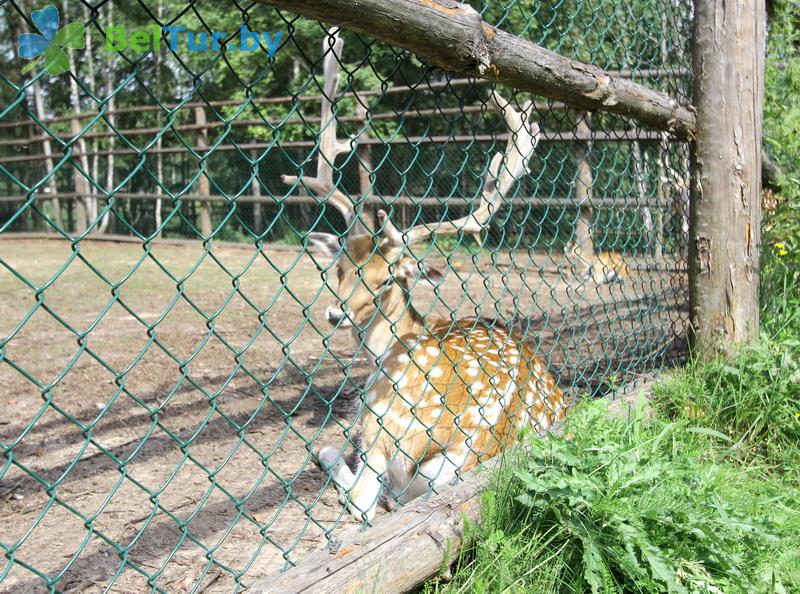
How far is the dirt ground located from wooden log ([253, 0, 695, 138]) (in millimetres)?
624

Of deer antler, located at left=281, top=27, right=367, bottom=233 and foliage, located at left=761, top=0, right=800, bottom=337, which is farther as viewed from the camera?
foliage, located at left=761, top=0, right=800, bottom=337

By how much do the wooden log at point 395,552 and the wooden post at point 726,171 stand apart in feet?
5.49

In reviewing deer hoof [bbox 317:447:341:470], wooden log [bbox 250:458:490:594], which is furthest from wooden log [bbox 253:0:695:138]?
deer hoof [bbox 317:447:341:470]

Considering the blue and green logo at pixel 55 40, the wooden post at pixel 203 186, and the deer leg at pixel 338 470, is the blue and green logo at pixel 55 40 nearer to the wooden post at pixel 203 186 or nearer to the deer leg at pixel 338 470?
the deer leg at pixel 338 470

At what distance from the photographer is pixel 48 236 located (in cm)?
1578

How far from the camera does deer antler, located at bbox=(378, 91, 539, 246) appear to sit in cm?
268

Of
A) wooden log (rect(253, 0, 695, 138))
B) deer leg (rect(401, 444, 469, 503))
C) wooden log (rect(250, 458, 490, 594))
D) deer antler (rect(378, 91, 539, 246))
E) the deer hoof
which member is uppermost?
wooden log (rect(253, 0, 695, 138))

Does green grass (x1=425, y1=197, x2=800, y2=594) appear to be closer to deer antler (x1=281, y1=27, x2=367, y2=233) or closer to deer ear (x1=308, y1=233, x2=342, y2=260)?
deer antler (x1=281, y1=27, x2=367, y2=233)

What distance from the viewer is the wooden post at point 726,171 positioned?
3.25 metres

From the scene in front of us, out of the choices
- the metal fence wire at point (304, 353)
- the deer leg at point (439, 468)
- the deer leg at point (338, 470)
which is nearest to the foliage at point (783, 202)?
the metal fence wire at point (304, 353)

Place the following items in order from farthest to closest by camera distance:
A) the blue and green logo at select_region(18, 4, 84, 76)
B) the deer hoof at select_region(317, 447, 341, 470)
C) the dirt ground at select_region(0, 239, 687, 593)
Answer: the deer hoof at select_region(317, 447, 341, 470) < the dirt ground at select_region(0, 239, 687, 593) < the blue and green logo at select_region(18, 4, 84, 76)

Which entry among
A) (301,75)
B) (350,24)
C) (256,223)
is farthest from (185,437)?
(301,75)

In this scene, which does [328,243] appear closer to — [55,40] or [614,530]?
[614,530]

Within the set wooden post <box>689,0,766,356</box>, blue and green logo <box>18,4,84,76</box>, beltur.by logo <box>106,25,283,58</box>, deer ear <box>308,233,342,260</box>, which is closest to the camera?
blue and green logo <box>18,4,84,76</box>
